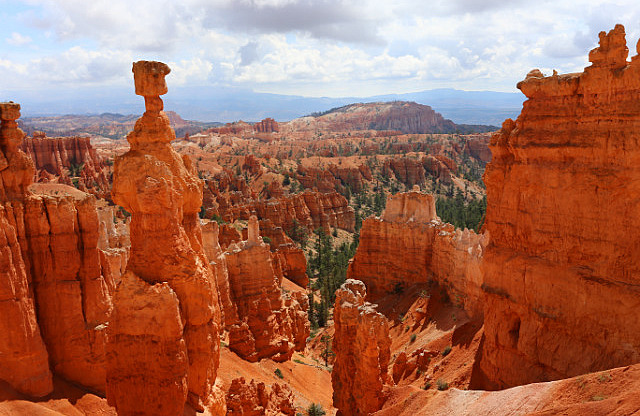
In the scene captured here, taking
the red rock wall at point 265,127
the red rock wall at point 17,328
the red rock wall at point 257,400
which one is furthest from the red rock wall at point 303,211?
the red rock wall at point 265,127

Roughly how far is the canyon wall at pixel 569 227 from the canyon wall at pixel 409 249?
11875mm

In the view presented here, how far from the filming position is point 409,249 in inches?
1239

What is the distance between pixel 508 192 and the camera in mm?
13086

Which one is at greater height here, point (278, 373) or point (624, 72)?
point (624, 72)

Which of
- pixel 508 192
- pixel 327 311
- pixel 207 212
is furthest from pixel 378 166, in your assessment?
pixel 508 192

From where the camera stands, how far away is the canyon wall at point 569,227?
35.2ft

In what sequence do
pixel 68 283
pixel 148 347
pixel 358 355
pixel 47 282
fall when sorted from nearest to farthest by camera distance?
pixel 148 347, pixel 47 282, pixel 68 283, pixel 358 355

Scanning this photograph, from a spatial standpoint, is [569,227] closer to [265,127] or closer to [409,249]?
[409,249]

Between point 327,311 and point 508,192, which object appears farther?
point 327,311

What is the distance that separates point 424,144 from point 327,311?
4218 inches

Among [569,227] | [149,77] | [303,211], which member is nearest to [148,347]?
[149,77]

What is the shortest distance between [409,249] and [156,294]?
23.3 m

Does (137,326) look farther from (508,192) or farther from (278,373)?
(278,373)

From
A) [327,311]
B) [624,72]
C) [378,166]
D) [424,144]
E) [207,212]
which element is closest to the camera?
[624,72]
